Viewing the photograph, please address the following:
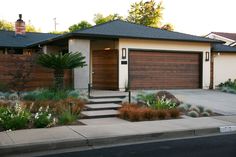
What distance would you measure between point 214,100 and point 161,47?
4.64 meters

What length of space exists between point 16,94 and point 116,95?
14.6 feet

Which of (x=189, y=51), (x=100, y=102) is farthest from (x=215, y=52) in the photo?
(x=100, y=102)

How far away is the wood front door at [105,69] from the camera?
20.3m

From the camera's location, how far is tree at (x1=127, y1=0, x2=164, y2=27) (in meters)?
55.5

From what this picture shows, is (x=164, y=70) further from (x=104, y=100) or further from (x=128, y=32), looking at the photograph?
(x=104, y=100)

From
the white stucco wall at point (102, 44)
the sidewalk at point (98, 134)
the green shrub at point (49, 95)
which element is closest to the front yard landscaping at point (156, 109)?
the sidewalk at point (98, 134)

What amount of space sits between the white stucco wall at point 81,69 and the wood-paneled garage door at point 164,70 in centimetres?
248

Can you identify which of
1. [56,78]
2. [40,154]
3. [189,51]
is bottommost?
[40,154]

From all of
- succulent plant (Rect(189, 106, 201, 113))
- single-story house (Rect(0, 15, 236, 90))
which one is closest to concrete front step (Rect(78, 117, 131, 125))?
succulent plant (Rect(189, 106, 201, 113))

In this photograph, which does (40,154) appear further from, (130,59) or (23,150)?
(130,59)

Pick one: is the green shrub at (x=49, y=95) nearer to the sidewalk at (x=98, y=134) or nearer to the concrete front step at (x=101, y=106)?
the concrete front step at (x=101, y=106)

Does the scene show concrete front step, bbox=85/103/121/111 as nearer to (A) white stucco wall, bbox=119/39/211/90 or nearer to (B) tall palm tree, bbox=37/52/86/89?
(B) tall palm tree, bbox=37/52/86/89

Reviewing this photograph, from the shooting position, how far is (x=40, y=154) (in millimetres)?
8578

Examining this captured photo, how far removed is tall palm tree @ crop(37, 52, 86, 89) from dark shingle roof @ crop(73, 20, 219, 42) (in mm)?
1974
